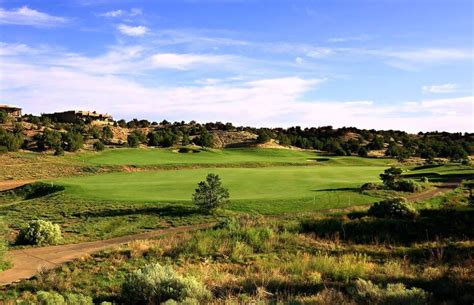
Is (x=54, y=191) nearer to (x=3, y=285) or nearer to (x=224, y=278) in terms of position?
(x=3, y=285)

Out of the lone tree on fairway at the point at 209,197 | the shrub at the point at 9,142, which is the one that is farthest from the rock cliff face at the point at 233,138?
the lone tree on fairway at the point at 209,197

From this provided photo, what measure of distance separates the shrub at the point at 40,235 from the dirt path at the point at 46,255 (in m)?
0.79

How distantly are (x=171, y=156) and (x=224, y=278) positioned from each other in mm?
60458

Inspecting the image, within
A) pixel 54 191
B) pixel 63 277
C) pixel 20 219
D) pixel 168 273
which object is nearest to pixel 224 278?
pixel 168 273

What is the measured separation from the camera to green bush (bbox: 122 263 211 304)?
8.69m

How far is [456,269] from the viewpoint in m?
11.5

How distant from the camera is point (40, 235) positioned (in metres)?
19.7

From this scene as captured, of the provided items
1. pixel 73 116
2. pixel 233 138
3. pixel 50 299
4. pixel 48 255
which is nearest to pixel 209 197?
pixel 48 255

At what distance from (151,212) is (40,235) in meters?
7.30

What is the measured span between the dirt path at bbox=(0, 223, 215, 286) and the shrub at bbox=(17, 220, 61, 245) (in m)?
0.79

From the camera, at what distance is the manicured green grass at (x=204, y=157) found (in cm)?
6266

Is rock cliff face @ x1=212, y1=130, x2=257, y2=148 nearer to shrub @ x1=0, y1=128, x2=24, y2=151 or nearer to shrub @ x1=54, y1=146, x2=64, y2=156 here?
shrub @ x1=54, y1=146, x2=64, y2=156

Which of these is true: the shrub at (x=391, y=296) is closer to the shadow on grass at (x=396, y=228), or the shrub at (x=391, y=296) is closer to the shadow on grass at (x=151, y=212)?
the shadow on grass at (x=396, y=228)

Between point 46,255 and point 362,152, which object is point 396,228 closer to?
point 46,255
